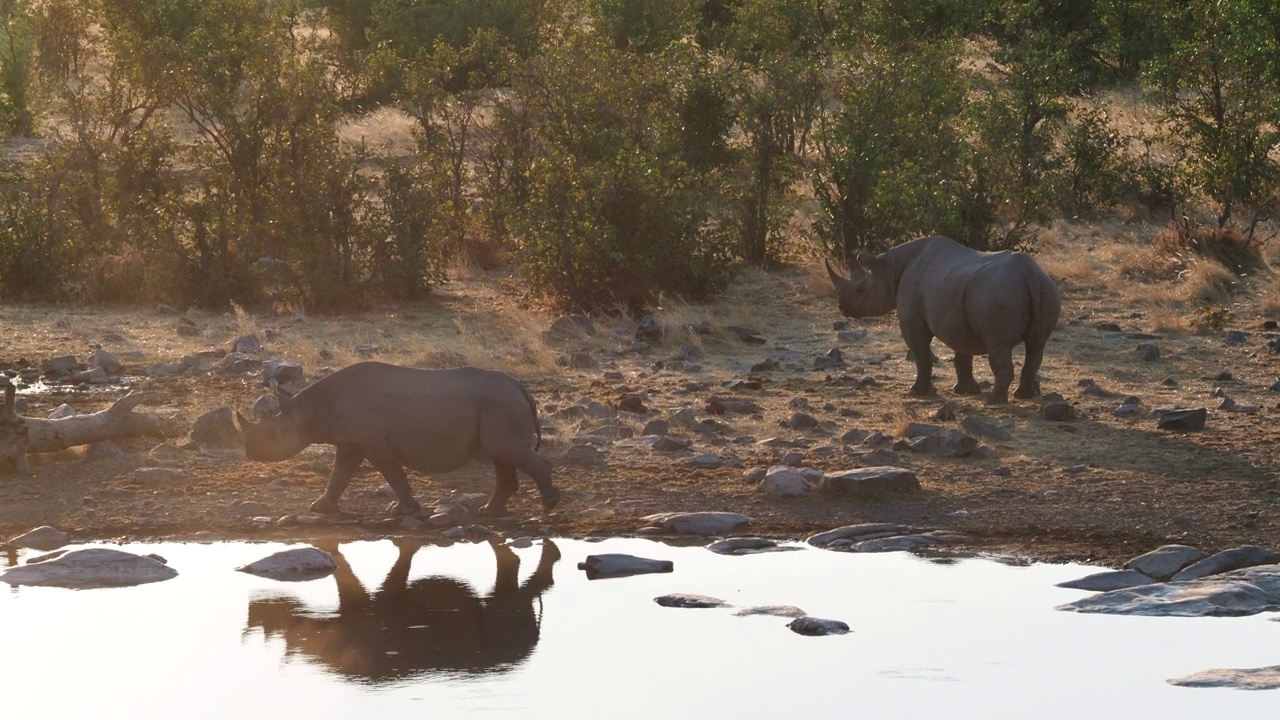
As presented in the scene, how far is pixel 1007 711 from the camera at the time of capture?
6660 millimetres

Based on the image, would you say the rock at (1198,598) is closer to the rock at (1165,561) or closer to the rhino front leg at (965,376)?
the rock at (1165,561)

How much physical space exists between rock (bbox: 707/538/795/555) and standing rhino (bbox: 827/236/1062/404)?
14.2 feet

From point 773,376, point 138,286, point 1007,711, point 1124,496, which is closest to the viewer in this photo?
point 1007,711

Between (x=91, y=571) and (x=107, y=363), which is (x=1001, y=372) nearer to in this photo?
(x=91, y=571)

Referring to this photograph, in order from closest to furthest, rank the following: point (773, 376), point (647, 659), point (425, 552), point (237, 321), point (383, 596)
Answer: point (647, 659) < point (383, 596) < point (425, 552) < point (773, 376) < point (237, 321)

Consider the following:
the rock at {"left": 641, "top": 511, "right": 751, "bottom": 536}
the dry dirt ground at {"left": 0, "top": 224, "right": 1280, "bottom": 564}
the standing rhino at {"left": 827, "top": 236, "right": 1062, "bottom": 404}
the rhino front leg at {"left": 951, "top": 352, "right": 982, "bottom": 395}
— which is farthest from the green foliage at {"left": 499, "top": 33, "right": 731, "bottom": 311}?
the rock at {"left": 641, "top": 511, "right": 751, "bottom": 536}

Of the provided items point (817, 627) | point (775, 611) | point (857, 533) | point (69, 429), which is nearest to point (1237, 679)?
point (817, 627)

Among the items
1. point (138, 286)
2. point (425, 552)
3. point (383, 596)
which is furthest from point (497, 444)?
point (138, 286)

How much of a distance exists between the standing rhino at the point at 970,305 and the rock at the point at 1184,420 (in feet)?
3.97

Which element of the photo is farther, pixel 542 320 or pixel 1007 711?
pixel 542 320

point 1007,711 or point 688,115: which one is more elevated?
point 688,115

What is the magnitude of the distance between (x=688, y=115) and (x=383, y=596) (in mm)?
16095

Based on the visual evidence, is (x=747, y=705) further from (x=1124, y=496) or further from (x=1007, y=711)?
(x=1124, y=496)

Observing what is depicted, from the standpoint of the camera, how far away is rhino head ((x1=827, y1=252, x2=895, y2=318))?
50.0ft
